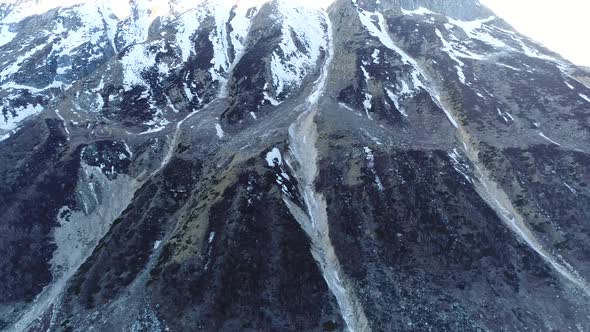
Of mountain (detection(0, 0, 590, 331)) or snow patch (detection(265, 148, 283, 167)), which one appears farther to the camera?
snow patch (detection(265, 148, 283, 167))

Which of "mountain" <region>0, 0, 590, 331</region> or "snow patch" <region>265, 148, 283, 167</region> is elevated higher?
"snow patch" <region>265, 148, 283, 167</region>

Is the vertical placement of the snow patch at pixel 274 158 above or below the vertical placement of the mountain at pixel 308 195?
above

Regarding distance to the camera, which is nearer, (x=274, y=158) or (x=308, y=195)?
(x=308, y=195)

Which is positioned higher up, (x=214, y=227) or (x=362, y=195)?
(x=214, y=227)

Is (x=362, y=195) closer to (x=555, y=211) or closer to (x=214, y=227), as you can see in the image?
(x=214, y=227)

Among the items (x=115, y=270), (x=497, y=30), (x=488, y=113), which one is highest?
(x=115, y=270)

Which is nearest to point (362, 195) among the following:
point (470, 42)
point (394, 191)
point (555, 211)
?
point (394, 191)

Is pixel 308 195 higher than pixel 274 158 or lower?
lower

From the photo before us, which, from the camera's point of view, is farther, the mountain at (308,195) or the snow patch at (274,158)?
the snow patch at (274,158)
